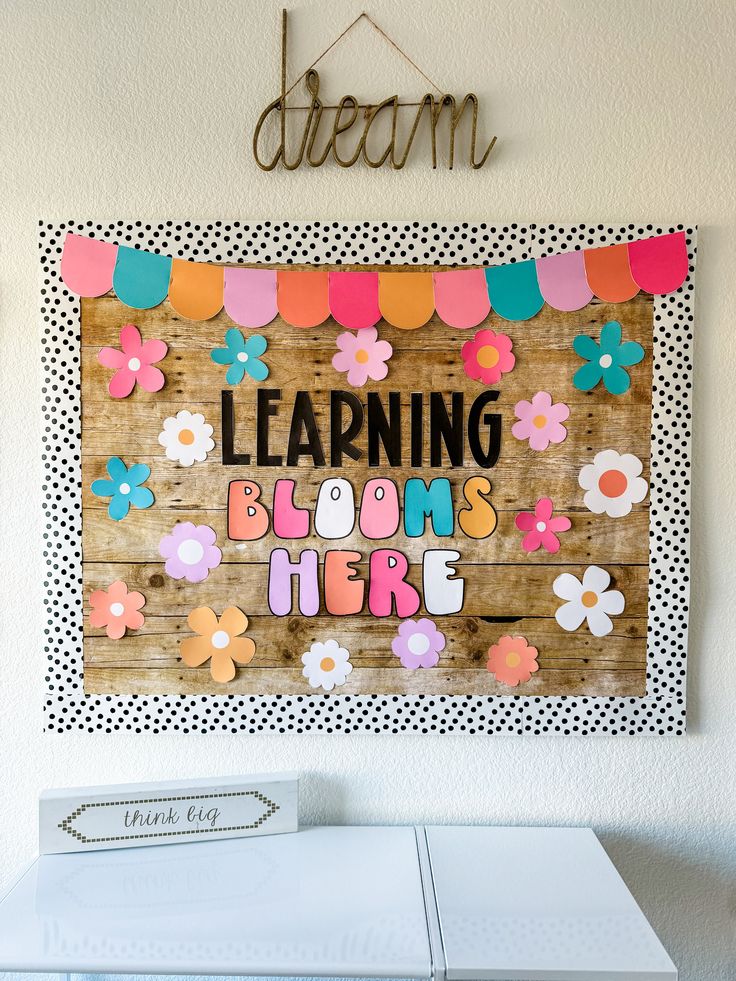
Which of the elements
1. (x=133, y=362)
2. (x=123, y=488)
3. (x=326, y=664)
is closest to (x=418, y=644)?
(x=326, y=664)

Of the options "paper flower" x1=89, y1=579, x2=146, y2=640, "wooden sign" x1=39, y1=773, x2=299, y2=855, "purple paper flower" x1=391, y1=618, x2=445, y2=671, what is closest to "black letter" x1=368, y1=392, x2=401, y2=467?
"purple paper flower" x1=391, y1=618, x2=445, y2=671

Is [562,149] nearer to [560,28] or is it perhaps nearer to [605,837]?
[560,28]

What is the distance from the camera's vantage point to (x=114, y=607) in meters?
1.56

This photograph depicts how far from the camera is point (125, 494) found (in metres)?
1.55

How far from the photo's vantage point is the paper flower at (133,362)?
Result: 154cm

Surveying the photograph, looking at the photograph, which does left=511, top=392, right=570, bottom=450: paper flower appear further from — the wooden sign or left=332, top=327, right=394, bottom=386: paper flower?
the wooden sign

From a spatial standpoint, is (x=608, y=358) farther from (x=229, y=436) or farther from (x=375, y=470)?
(x=229, y=436)

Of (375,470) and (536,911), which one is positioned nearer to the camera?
(536,911)

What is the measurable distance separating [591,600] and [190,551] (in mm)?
846

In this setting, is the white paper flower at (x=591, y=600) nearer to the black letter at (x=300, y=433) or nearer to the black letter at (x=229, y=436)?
the black letter at (x=300, y=433)

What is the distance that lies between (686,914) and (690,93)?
1729 millimetres

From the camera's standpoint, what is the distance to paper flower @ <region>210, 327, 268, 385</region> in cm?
154

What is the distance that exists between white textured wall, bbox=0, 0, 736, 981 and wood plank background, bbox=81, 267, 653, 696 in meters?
0.13

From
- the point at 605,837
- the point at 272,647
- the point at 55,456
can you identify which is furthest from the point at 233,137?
the point at 605,837
